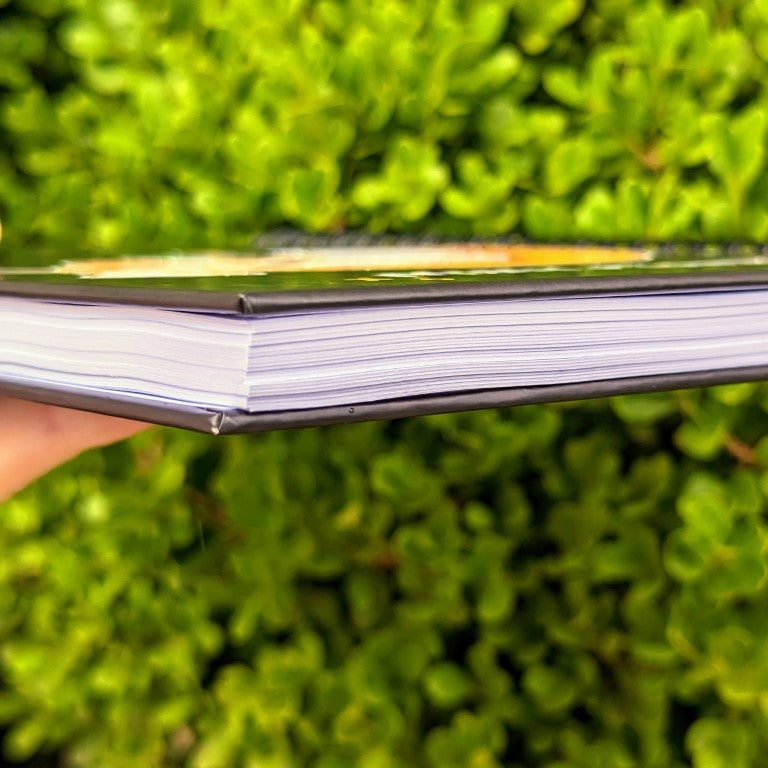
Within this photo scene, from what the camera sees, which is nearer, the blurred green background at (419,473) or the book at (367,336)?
the book at (367,336)

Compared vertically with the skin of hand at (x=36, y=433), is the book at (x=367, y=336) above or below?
below

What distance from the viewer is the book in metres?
0.28

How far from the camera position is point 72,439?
1.89 ft

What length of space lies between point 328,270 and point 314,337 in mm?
93

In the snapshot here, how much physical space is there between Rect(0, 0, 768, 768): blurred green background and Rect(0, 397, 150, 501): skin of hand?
171mm

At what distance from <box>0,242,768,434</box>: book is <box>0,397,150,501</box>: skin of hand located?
0.19 m

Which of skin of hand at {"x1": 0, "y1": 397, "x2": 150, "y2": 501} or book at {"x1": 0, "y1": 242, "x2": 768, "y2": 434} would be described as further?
skin of hand at {"x1": 0, "y1": 397, "x2": 150, "y2": 501}

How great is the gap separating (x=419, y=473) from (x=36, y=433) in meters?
0.31

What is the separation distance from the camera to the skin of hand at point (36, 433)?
55 cm

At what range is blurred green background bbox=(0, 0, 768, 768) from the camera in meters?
0.62

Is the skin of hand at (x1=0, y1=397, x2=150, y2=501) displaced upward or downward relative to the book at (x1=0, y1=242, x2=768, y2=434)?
upward

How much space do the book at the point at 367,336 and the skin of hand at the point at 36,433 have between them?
19 cm

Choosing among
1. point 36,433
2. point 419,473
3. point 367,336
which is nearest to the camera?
point 367,336

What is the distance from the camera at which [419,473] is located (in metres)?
0.67
